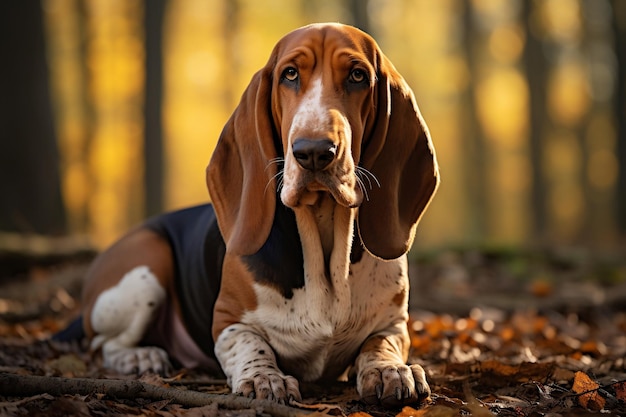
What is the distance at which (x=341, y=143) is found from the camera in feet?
9.84

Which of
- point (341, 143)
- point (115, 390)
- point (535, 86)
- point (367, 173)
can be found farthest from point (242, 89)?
point (115, 390)

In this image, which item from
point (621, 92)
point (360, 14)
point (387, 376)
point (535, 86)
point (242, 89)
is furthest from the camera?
point (242, 89)

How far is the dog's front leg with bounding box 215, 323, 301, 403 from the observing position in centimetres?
307

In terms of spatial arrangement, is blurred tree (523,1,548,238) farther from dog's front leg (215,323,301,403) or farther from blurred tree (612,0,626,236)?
dog's front leg (215,323,301,403)

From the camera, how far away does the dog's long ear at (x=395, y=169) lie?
3381 mm

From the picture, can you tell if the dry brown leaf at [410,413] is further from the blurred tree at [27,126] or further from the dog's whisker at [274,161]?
the blurred tree at [27,126]

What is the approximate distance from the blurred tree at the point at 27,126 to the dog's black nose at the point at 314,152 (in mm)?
7888

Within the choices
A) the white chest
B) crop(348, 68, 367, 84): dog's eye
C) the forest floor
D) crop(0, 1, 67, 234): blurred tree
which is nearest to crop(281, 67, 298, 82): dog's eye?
crop(348, 68, 367, 84): dog's eye

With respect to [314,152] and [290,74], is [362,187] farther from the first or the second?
[290,74]

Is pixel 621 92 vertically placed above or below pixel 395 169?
below

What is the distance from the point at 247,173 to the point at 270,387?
960 millimetres

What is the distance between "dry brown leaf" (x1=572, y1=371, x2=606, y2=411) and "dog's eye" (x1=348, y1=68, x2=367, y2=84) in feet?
5.17

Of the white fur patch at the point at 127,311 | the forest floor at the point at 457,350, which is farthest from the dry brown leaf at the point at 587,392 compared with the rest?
the white fur patch at the point at 127,311

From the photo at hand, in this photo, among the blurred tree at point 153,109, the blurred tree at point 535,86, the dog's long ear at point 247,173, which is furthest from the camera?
the blurred tree at point 535,86
